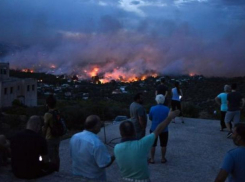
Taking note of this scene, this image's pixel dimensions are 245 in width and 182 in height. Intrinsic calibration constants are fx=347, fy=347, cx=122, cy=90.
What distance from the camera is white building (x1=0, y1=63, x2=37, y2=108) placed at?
34188 mm

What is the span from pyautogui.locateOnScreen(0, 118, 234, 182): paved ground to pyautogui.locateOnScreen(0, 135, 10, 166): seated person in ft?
0.49

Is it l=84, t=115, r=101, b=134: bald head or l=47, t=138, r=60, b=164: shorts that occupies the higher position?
l=84, t=115, r=101, b=134: bald head

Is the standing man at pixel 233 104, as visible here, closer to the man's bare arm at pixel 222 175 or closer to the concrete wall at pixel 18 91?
the man's bare arm at pixel 222 175

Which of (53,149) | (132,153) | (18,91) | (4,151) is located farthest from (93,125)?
(18,91)

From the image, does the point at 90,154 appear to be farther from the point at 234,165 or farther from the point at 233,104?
the point at 233,104

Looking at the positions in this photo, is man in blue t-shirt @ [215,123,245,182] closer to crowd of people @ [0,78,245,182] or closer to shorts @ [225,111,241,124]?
crowd of people @ [0,78,245,182]

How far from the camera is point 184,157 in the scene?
786 cm

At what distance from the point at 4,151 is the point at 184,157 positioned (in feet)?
14.5

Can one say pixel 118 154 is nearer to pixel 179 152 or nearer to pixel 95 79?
pixel 179 152

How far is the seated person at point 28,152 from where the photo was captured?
4238 millimetres

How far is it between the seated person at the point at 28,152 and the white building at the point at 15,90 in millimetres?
30382

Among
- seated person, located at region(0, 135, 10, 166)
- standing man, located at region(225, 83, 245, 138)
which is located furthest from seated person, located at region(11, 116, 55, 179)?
standing man, located at region(225, 83, 245, 138)

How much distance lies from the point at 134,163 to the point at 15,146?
153cm

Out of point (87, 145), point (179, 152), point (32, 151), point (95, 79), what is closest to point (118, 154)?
point (87, 145)
